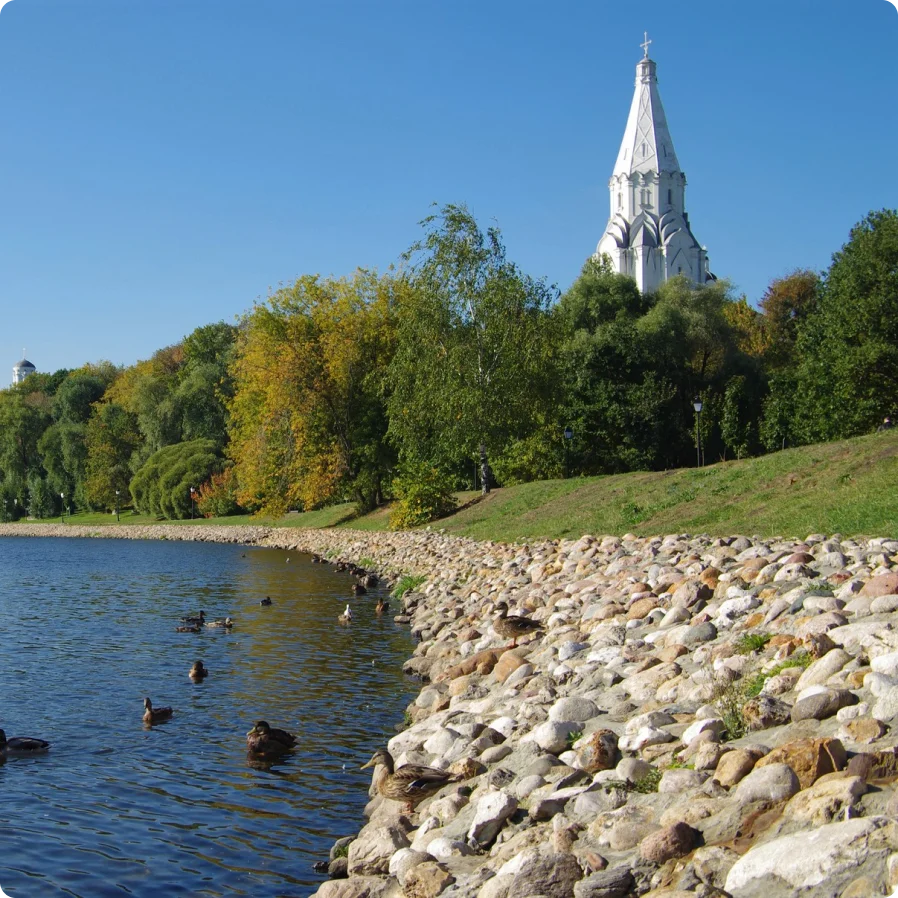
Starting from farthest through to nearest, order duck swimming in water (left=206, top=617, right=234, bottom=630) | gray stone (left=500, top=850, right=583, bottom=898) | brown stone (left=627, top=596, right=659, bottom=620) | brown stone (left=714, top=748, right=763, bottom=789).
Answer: duck swimming in water (left=206, top=617, right=234, bottom=630) < brown stone (left=627, top=596, right=659, bottom=620) < brown stone (left=714, top=748, right=763, bottom=789) < gray stone (left=500, top=850, right=583, bottom=898)

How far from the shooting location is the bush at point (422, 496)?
39812 millimetres

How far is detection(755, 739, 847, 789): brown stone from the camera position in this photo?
19.2 ft

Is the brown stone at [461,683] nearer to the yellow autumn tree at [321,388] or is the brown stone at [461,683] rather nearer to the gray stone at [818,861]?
the gray stone at [818,861]

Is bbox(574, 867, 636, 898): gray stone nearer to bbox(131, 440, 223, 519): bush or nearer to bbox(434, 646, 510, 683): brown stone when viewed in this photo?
bbox(434, 646, 510, 683): brown stone

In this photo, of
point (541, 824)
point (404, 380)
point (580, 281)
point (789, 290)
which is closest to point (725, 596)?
point (541, 824)

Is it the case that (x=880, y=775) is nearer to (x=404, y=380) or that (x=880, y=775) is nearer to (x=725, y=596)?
(x=725, y=596)

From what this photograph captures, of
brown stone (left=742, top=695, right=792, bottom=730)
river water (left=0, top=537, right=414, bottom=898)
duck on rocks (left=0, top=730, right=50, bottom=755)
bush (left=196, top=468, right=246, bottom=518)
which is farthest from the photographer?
bush (left=196, top=468, right=246, bottom=518)

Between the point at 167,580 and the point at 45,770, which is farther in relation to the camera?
the point at 167,580

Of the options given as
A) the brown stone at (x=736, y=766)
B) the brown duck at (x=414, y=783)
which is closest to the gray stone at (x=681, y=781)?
the brown stone at (x=736, y=766)

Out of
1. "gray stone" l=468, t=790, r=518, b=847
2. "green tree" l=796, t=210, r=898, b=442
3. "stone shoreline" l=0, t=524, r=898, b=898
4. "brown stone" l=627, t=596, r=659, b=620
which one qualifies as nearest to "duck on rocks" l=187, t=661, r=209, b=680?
"stone shoreline" l=0, t=524, r=898, b=898

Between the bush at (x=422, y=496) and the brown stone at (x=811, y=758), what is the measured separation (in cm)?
3360

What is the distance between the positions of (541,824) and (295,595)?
20.3 m

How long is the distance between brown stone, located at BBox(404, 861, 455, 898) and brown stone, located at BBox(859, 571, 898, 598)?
5055 millimetres

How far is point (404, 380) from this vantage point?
1610 inches
